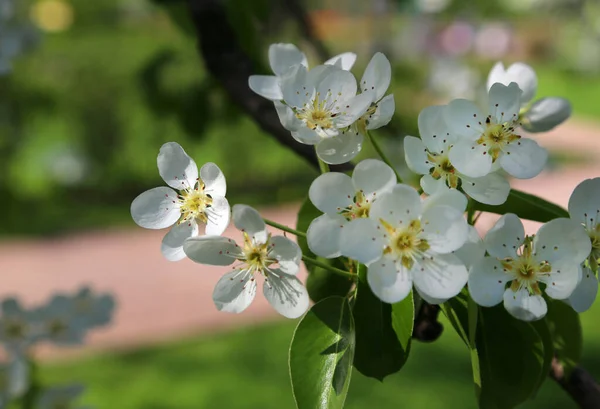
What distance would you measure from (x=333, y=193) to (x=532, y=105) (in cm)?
32

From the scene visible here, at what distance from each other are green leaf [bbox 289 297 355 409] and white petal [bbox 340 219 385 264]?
0.30 ft

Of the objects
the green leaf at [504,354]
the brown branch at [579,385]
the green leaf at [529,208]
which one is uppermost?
the green leaf at [529,208]

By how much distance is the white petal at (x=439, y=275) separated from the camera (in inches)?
22.1

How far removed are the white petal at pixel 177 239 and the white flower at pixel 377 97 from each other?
0.16m

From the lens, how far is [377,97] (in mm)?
661

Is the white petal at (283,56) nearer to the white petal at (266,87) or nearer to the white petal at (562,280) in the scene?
the white petal at (266,87)

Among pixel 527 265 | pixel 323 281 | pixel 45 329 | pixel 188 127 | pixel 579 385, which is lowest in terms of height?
pixel 45 329

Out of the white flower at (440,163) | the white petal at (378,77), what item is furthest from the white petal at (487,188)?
the white petal at (378,77)

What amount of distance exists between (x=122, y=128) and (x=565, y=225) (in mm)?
6247

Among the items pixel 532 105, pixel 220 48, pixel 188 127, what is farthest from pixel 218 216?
pixel 188 127

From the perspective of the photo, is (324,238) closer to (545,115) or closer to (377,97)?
(377,97)

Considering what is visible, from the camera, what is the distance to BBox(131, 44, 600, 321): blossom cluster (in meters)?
0.57

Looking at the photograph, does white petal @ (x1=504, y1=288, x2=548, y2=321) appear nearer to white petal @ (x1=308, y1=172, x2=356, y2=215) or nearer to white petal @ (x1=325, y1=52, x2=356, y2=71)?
white petal @ (x1=308, y1=172, x2=356, y2=215)

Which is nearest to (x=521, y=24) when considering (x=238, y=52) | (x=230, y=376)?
(x=230, y=376)
